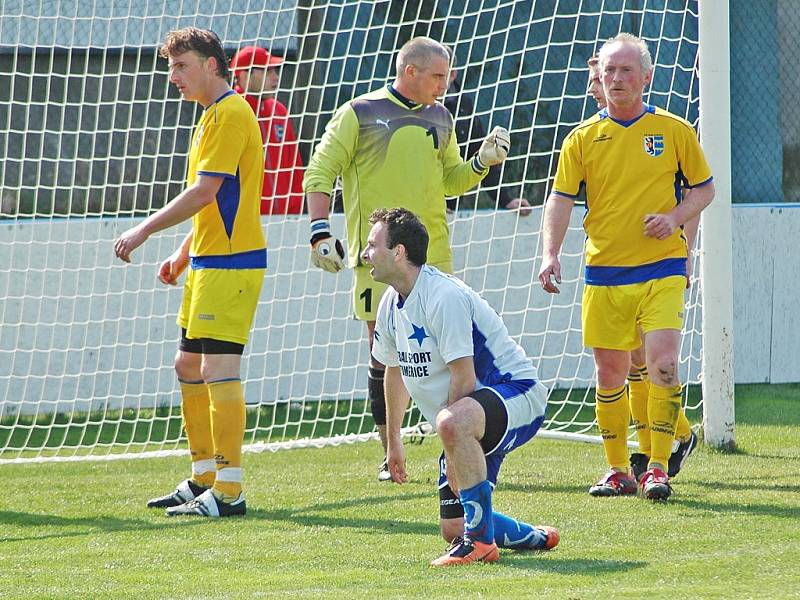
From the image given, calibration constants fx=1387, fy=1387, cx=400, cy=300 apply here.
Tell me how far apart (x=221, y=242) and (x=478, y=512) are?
6.34ft

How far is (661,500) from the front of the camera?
5977 millimetres

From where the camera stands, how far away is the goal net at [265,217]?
380 inches

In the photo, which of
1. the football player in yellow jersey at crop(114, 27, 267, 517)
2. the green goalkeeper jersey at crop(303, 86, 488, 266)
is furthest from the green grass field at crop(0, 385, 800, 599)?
the green goalkeeper jersey at crop(303, 86, 488, 266)

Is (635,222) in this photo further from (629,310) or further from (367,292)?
(367,292)

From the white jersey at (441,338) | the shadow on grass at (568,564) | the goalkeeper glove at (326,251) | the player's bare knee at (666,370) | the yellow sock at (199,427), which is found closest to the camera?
the shadow on grass at (568,564)

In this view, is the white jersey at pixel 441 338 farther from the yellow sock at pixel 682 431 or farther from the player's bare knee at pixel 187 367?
the yellow sock at pixel 682 431

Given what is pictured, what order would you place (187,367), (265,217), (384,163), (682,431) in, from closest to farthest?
(187,367)
(682,431)
(384,163)
(265,217)

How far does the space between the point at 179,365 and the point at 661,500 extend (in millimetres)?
2247

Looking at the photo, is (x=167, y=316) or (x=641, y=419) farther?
(x=167, y=316)

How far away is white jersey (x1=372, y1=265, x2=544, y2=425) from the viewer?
479 cm

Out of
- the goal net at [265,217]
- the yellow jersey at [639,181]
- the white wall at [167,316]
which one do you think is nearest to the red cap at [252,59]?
the goal net at [265,217]

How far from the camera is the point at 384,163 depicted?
6.93 m

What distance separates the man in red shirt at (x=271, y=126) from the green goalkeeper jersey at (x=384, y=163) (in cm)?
206

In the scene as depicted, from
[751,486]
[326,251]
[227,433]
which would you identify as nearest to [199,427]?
[227,433]
